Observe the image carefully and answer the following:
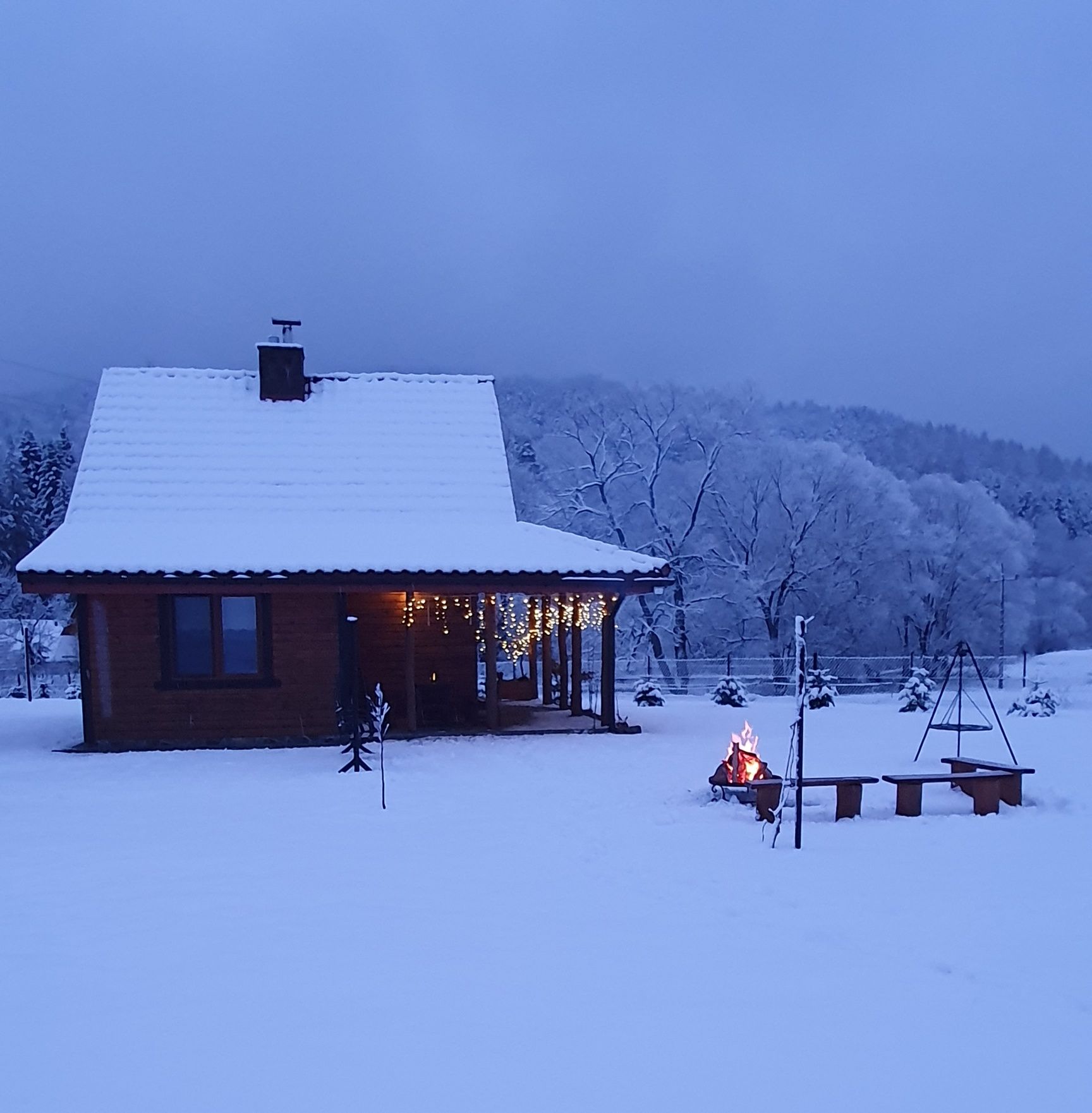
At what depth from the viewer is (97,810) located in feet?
27.0

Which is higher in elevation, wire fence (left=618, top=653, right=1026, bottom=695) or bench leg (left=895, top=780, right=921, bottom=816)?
bench leg (left=895, top=780, right=921, bottom=816)

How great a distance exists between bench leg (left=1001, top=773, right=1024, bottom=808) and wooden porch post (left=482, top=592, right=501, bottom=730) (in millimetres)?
6296

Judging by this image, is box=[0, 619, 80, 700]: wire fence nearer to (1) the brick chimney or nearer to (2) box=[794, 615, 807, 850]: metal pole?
(1) the brick chimney

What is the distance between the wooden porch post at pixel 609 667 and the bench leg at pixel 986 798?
18.0 feet

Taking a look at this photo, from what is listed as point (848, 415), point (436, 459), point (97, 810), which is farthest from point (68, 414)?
point (97, 810)

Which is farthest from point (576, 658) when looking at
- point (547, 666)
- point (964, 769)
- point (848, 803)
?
point (848, 803)

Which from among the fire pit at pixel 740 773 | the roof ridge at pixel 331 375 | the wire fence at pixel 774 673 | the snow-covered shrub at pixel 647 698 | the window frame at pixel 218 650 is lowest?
the wire fence at pixel 774 673

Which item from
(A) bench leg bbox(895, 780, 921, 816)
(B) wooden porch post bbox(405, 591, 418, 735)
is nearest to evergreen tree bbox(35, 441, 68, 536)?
(B) wooden porch post bbox(405, 591, 418, 735)

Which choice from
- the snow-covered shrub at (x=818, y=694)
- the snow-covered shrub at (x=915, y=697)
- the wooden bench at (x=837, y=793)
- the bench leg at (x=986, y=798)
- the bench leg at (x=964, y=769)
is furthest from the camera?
the snow-covered shrub at (x=818, y=694)

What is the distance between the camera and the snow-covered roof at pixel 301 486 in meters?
11.6

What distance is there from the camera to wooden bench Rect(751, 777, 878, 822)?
24.9ft

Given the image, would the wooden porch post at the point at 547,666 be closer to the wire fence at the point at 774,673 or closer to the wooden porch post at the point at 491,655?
the wooden porch post at the point at 491,655

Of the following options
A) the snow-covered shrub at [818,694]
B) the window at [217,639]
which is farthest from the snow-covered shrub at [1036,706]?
the window at [217,639]

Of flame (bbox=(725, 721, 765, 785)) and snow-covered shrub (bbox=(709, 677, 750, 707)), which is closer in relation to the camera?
flame (bbox=(725, 721, 765, 785))
